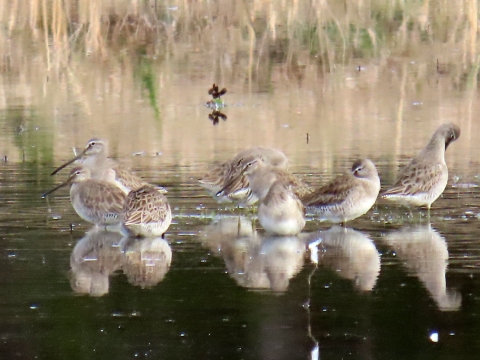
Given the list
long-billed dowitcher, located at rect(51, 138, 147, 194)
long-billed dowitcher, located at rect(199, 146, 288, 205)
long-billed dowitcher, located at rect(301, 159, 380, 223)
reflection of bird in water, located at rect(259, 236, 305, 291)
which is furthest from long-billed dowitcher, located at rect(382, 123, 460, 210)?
long-billed dowitcher, located at rect(51, 138, 147, 194)

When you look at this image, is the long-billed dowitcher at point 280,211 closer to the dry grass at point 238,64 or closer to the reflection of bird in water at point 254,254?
the reflection of bird in water at point 254,254

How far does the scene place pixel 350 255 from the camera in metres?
9.84

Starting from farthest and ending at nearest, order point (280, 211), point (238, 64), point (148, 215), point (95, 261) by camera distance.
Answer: point (238, 64) → point (280, 211) → point (148, 215) → point (95, 261)

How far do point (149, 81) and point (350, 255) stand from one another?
10829mm

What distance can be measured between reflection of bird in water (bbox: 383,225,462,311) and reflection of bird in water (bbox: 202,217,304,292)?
0.84 metres

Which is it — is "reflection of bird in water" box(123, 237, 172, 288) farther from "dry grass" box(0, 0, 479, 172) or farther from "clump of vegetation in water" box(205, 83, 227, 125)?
"clump of vegetation in water" box(205, 83, 227, 125)

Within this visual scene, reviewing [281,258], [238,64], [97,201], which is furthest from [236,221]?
[238,64]

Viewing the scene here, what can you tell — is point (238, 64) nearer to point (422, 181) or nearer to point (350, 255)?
point (422, 181)

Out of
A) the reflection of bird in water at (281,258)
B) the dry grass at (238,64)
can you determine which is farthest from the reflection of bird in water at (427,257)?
the dry grass at (238,64)

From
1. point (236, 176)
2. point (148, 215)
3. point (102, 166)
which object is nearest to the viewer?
point (148, 215)

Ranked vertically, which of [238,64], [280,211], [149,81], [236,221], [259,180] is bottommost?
[236,221]

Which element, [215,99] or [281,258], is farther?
[215,99]

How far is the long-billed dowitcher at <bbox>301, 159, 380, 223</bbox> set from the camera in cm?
1131

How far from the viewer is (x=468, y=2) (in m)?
27.1
